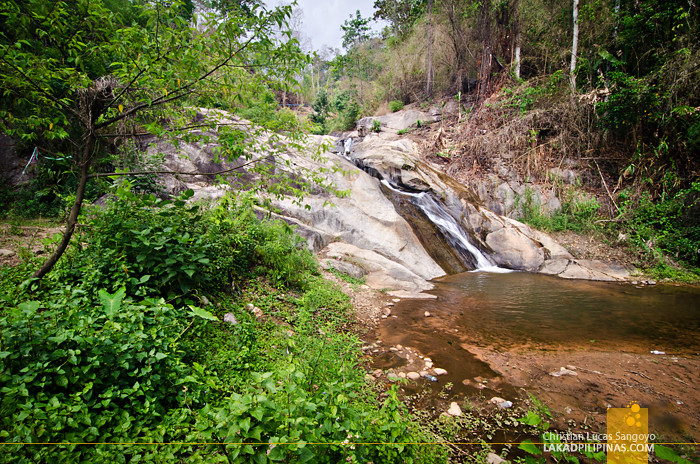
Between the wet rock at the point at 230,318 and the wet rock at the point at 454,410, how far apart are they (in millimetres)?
2433

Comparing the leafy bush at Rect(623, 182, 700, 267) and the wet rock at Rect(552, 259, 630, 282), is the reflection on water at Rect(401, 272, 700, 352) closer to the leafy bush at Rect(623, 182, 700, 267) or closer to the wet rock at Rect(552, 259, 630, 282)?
the wet rock at Rect(552, 259, 630, 282)

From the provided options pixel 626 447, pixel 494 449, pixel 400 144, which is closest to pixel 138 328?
pixel 494 449

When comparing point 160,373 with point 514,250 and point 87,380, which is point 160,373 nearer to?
point 87,380

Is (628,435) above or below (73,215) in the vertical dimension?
below

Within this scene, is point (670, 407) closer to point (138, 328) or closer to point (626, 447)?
point (626, 447)

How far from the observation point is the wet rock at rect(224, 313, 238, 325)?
3197 millimetres

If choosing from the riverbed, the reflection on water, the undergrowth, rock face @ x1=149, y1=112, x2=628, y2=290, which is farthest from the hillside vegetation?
the undergrowth

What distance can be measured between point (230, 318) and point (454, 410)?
103 inches

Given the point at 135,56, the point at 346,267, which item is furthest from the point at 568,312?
the point at 135,56

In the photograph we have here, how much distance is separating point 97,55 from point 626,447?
5613 millimetres

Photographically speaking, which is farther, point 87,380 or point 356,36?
point 356,36

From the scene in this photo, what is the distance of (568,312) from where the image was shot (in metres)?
5.63

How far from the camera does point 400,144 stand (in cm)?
1438

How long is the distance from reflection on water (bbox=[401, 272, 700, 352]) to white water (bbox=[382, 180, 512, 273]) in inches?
65.9
